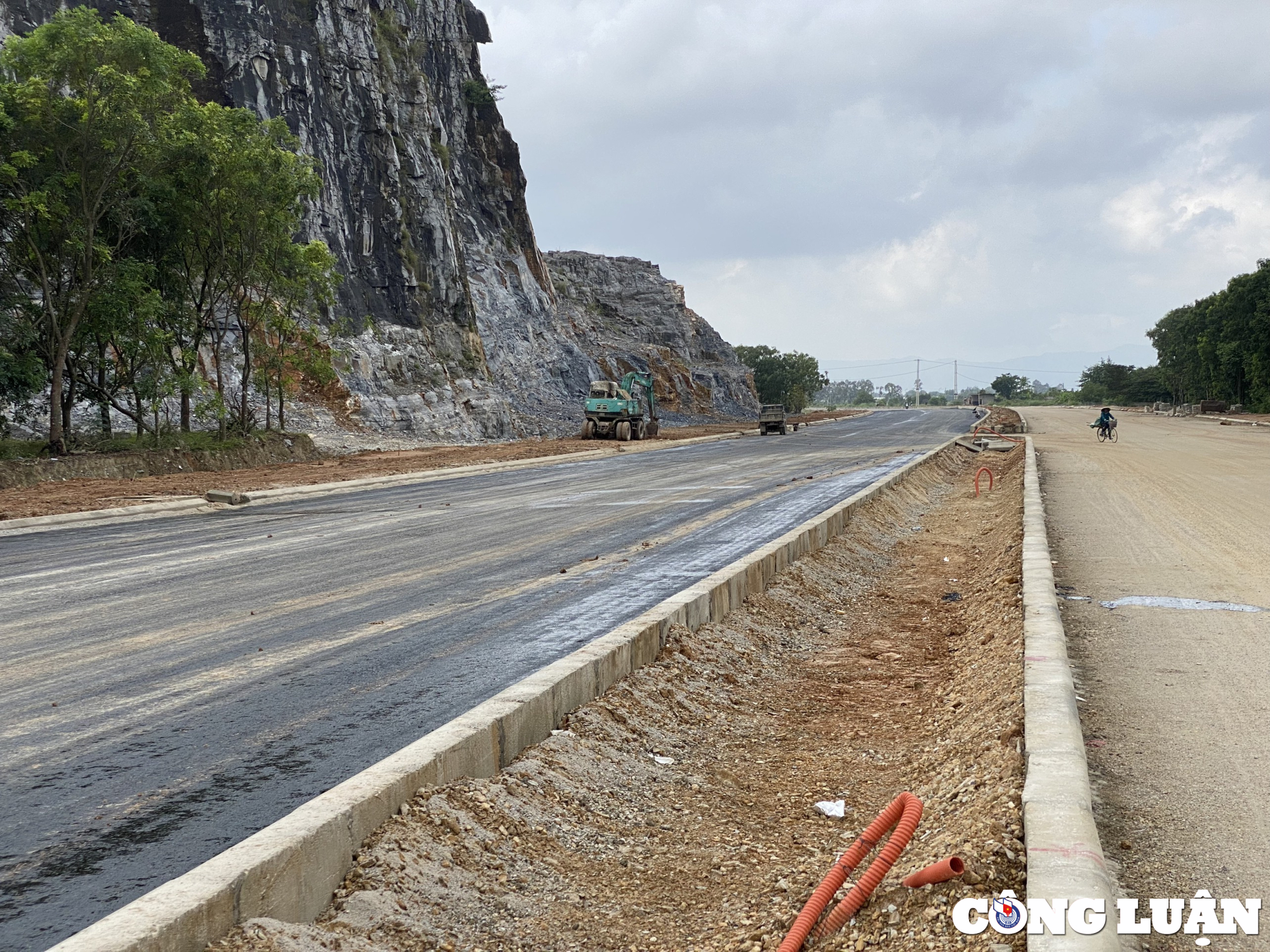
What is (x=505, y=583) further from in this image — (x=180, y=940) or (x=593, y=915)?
(x=180, y=940)

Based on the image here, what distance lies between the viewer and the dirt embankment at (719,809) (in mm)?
3812

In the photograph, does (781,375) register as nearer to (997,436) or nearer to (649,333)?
(649,333)

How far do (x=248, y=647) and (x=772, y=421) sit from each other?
53.5 m

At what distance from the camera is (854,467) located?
30.2 meters

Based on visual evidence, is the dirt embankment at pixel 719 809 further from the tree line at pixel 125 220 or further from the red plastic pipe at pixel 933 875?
the tree line at pixel 125 220

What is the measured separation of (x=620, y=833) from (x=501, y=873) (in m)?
0.84

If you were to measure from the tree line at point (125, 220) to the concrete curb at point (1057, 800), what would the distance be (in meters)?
24.2

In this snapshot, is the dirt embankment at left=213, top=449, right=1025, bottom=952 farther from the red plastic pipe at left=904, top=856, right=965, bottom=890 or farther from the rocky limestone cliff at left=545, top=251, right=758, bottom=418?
the rocky limestone cliff at left=545, top=251, right=758, bottom=418

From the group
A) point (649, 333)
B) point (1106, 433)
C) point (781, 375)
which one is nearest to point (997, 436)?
point (1106, 433)

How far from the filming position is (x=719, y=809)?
5426 millimetres

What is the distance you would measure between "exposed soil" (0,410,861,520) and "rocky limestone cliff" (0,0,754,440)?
665cm

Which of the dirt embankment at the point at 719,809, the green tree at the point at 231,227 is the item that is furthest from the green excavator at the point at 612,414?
the dirt embankment at the point at 719,809

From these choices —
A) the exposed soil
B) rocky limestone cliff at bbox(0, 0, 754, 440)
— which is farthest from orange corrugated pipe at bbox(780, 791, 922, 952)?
rocky limestone cliff at bbox(0, 0, 754, 440)

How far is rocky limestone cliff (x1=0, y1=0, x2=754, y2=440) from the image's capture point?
45.3 m
